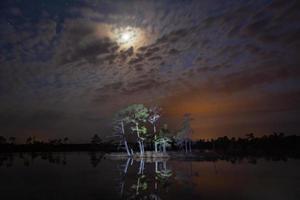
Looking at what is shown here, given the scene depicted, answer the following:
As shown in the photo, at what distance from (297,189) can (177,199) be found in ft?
35.9

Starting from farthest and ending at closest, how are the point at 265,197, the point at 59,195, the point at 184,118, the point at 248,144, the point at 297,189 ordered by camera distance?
the point at 248,144 < the point at 184,118 < the point at 297,189 < the point at 59,195 < the point at 265,197

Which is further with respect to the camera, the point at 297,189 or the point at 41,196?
the point at 297,189

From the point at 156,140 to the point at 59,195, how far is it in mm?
50266

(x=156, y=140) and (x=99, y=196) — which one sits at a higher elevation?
(x=156, y=140)

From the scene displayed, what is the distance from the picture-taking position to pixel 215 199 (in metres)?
17.8

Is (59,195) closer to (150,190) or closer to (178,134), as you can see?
(150,190)

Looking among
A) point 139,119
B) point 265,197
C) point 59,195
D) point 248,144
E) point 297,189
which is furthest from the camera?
point 248,144

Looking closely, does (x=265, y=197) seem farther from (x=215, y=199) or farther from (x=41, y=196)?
(x=41, y=196)

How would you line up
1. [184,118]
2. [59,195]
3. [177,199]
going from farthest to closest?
[184,118], [59,195], [177,199]

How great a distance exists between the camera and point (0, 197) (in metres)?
19.3

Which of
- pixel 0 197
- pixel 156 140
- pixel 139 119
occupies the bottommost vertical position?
pixel 0 197

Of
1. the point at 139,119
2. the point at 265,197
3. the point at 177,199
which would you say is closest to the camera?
the point at 177,199

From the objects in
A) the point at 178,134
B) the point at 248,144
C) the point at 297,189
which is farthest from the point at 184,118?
the point at 297,189

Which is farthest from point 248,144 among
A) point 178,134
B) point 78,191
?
point 78,191
